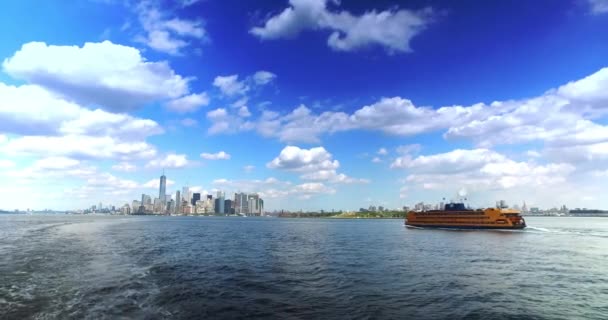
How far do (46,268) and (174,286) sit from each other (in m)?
19.4

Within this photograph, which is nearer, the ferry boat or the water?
the water

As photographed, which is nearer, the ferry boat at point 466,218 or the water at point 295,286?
the water at point 295,286

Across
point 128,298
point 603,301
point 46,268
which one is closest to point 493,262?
point 603,301

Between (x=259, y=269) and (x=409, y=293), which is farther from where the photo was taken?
(x=259, y=269)

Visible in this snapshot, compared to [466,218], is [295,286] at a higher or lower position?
lower

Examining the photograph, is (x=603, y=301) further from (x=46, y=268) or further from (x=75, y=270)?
(x=46, y=268)

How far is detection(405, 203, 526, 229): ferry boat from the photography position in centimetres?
14425

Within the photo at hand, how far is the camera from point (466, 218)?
15562cm

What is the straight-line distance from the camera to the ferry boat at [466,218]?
14425 cm

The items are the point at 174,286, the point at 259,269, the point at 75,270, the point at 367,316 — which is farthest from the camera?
the point at 259,269

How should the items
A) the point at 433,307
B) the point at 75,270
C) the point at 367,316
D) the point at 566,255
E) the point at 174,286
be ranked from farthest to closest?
1. the point at 566,255
2. the point at 75,270
3. the point at 174,286
4. the point at 433,307
5. the point at 367,316

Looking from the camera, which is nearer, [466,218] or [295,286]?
[295,286]

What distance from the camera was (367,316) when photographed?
28.2 metres

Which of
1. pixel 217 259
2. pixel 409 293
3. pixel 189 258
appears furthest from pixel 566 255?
pixel 189 258
